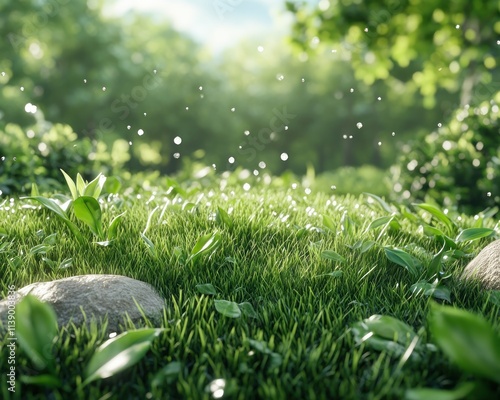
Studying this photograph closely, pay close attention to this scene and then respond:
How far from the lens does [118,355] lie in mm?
1875

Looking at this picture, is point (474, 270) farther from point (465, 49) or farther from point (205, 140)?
point (205, 140)

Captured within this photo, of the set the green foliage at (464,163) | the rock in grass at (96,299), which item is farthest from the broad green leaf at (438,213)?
the green foliage at (464,163)

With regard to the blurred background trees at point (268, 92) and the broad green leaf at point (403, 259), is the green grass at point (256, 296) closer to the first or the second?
the broad green leaf at point (403, 259)

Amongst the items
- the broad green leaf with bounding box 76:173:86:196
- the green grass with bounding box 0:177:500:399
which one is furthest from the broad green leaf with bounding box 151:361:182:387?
the broad green leaf with bounding box 76:173:86:196

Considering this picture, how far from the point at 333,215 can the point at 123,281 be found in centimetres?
179

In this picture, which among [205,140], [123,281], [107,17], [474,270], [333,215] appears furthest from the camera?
[205,140]

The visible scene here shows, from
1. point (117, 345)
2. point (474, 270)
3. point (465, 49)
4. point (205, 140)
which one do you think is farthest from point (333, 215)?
→ point (205, 140)

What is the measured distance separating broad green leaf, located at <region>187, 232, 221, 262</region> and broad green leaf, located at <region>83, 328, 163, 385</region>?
31.1 inches

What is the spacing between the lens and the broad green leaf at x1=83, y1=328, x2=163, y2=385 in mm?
1825

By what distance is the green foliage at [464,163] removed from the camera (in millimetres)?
6230

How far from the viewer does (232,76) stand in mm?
35375

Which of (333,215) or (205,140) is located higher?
(333,215)

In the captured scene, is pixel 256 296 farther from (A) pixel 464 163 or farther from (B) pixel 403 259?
(A) pixel 464 163

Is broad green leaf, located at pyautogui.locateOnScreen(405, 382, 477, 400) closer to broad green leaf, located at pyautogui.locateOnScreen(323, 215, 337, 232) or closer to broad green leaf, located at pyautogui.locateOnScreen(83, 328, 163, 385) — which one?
broad green leaf, located at pyautogui.locateOnScreen(83, 328, 163, 385)
